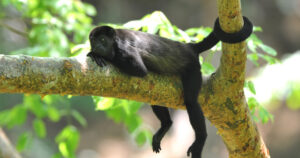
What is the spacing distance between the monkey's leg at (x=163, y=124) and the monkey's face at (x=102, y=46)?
3.22 feet

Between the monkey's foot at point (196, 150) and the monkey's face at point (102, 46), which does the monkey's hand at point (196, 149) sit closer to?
the monkey's foot at point (196, 150)

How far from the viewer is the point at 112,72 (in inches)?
129

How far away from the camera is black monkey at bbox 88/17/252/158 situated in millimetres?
3594

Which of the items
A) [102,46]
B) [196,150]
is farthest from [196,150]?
[102,46]

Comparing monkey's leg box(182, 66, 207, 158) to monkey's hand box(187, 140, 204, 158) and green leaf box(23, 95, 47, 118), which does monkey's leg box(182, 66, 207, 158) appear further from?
green leaf box(23, 95, 47, 118)

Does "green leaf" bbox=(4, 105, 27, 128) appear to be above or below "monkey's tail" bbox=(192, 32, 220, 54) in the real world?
below

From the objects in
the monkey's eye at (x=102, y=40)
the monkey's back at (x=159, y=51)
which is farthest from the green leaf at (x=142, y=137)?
the monkey's eye at (x=102, y=40)

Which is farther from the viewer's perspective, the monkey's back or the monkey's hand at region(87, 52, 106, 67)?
the monkey's back

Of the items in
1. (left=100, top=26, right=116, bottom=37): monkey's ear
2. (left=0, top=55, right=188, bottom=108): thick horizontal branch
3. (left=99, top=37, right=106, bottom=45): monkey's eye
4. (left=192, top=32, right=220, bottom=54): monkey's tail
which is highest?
(left=100, top=26, right=116, bottom=37): monkey's ear

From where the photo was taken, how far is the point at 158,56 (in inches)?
158

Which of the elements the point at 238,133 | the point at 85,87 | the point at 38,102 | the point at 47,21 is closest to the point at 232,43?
the point at 238,133

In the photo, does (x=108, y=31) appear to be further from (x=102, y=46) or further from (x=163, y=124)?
(x=163, y=124)

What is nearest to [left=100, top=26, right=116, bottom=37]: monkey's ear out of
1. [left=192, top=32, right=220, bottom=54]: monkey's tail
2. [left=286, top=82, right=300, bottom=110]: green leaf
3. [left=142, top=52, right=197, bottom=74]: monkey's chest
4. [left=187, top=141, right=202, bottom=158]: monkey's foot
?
[left=142, top=52, right=197, bottom=74]: monkey's chest

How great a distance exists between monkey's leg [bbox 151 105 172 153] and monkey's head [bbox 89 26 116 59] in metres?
0.98
